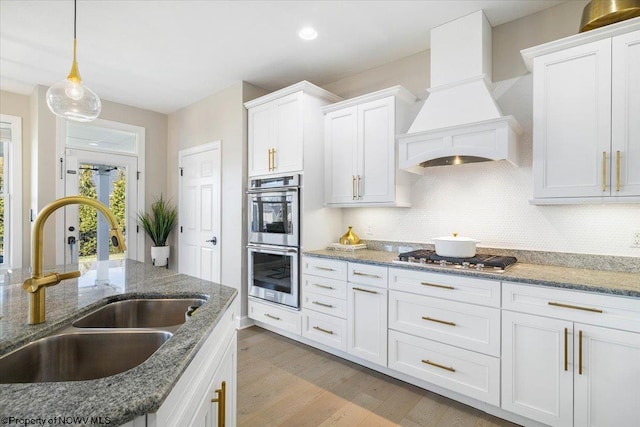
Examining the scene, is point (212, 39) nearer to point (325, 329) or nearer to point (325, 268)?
point (325, 268)

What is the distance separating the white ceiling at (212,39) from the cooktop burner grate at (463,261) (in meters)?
1.86

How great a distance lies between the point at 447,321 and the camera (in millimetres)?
2152

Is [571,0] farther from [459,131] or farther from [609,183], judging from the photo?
[609,183]

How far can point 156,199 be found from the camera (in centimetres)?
482

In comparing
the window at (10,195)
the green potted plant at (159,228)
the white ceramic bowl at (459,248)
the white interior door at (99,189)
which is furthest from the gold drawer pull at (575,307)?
the window at (10,195)

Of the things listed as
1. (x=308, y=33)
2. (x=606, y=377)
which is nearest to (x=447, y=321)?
(x=606, y=377)

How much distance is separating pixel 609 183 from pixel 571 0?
1.41 m

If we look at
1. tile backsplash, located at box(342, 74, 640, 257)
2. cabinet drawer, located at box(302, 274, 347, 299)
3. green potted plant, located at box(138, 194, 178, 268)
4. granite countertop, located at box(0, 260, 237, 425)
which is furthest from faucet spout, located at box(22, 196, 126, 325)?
green potted plant, located at box(138, 194, 178, 268)

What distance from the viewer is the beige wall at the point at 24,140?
12.8 ft

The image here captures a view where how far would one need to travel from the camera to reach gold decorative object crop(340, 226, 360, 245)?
3.27m

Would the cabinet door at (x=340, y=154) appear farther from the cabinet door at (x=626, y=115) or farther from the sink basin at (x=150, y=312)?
the sink basin at (x=150, y=312)

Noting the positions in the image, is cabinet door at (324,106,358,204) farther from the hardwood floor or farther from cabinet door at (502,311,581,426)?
cabinet door at (502,311,581,426)

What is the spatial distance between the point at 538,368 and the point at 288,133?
271 cm

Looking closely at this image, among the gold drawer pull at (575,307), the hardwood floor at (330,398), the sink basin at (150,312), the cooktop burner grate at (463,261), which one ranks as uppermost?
the cooktop burner grate at (463,261)
